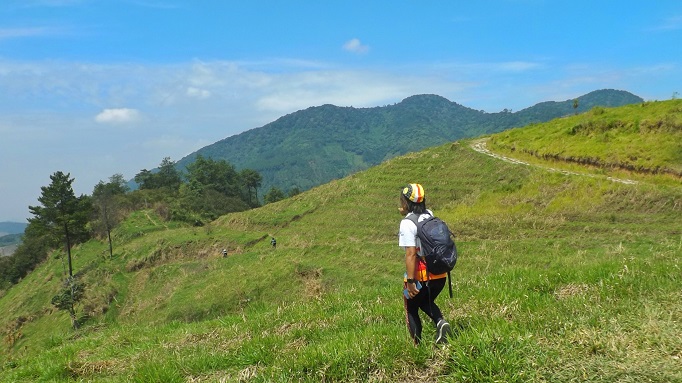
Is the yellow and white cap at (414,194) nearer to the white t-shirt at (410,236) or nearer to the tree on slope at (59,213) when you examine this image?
the white t-shirt at (410,236)

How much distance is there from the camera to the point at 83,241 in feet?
243

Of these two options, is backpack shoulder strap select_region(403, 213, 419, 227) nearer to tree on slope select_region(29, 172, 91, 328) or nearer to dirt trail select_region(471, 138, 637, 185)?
dirt trail select_region(471, 138, 637, 185)

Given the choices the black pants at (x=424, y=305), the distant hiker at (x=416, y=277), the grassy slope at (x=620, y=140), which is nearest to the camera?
the distant hiker at (x=416, y=277)

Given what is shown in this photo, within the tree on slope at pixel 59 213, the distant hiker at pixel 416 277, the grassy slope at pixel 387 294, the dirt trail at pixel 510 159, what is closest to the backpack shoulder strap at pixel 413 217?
the distant hiker at pixel 416 277

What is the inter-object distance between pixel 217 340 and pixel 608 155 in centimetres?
3150

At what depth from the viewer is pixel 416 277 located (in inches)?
211

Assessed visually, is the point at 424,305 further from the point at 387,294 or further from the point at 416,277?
the point at 387,294

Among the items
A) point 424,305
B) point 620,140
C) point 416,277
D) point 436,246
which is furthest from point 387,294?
point 620,140

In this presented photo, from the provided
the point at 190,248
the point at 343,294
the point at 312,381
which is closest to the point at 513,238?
the point at 343,294

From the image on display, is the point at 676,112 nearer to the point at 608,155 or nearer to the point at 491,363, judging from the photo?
the point at 608,155

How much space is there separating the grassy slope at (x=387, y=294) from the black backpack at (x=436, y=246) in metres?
0.92

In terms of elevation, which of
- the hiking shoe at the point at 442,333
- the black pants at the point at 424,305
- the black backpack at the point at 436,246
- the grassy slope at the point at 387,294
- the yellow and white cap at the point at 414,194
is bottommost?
the grassy slope at the point at 387,294

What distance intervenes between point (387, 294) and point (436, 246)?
17.4 ft

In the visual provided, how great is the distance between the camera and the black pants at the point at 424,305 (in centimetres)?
545
